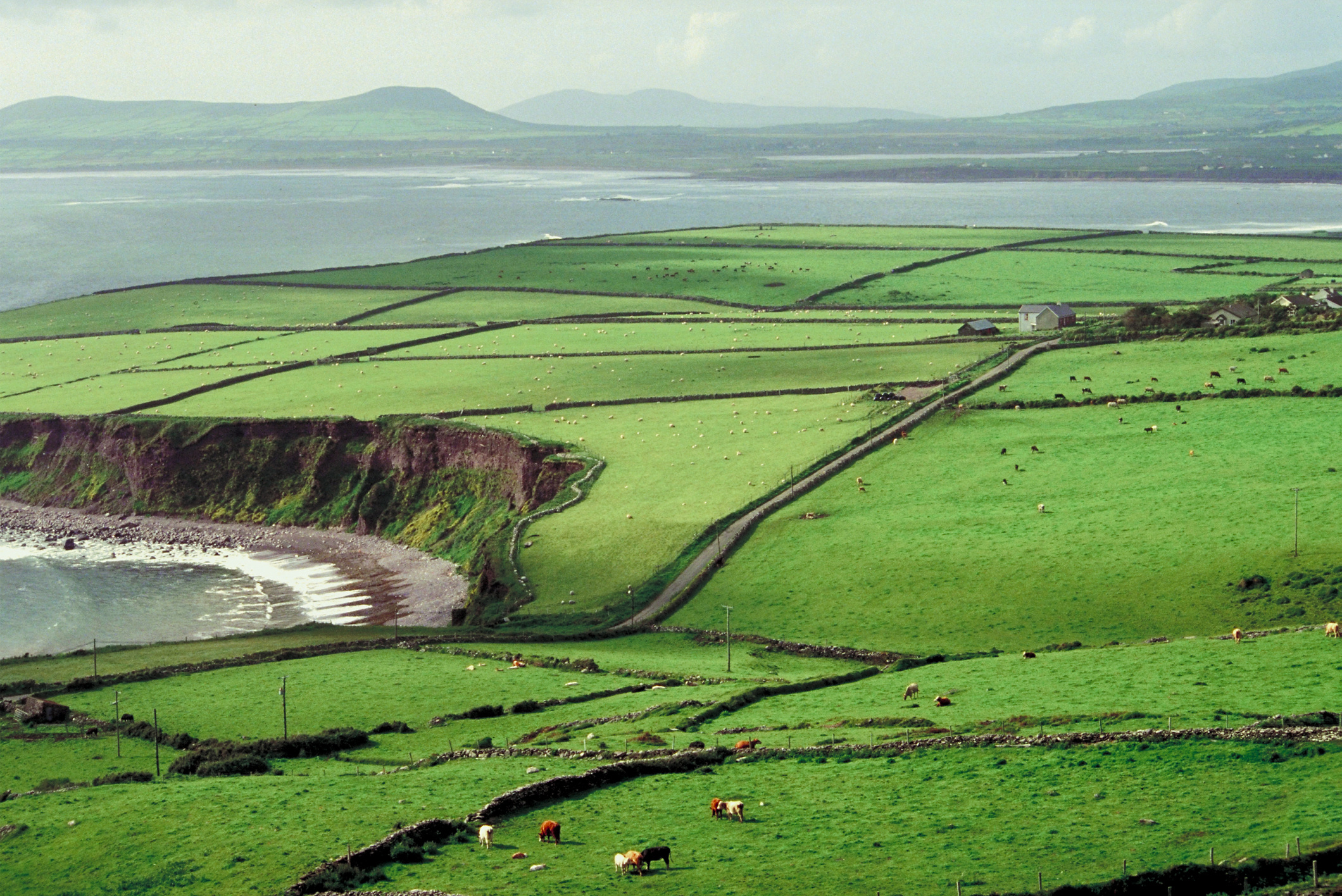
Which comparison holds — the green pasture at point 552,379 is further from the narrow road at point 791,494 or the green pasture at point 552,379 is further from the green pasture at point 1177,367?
the green pasture at point 1177,367

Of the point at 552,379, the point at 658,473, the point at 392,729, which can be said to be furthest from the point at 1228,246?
the point at 392,729

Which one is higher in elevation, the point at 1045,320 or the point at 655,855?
the point at 1045,320

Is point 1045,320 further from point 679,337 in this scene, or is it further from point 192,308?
point 192,308

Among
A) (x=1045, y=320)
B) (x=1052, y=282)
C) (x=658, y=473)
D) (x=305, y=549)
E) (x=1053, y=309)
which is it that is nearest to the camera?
(x=658, y=473)

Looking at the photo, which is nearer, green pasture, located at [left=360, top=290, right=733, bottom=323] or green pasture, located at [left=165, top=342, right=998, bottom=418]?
green pasture, located at [left=165, top=342, right=998, bottom=418]

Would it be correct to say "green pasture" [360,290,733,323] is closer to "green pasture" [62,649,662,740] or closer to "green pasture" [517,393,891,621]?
"green pasture" [517,393,891,621]

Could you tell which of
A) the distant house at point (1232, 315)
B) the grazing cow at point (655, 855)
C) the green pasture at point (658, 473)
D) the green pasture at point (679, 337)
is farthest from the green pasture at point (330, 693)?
the distant house at point (1232, 315)

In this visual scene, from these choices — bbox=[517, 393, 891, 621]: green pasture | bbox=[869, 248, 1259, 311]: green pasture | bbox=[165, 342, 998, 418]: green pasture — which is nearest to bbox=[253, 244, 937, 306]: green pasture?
bbox=[869, 248, 1259, 311]: green pasture
